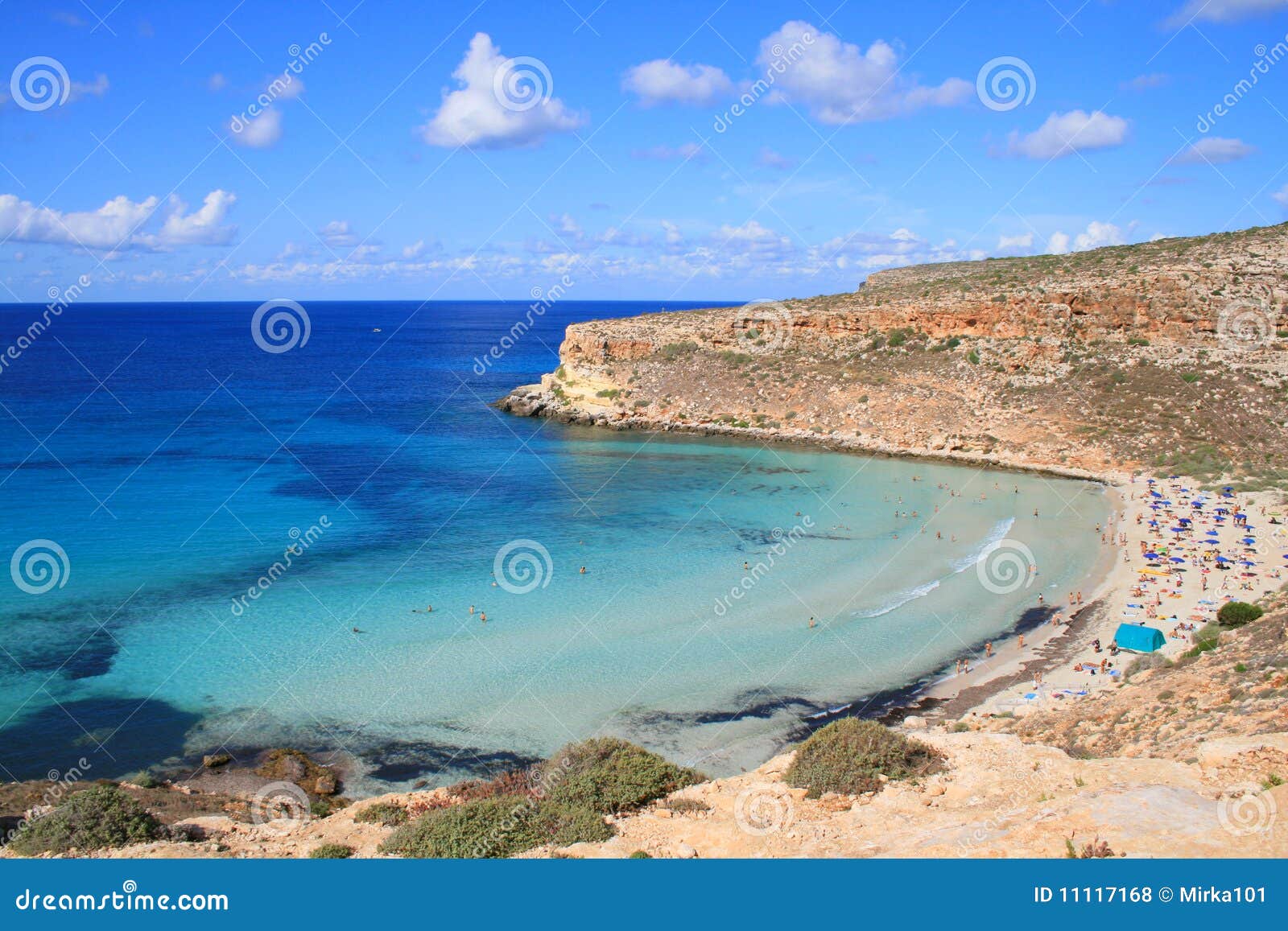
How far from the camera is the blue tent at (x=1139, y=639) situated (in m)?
20.6

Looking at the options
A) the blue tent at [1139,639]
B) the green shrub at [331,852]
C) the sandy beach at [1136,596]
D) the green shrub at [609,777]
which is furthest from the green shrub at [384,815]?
the blue tent at [1139,639]

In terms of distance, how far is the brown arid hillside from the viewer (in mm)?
43938

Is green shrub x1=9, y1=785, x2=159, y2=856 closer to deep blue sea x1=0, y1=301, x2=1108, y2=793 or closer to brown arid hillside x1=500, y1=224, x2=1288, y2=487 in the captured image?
deep blue sea x1=0, y1=301, x2=1108, y2=793

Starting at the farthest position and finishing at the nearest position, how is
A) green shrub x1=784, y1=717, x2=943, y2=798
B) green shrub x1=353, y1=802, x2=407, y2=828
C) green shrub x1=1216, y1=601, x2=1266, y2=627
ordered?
green shrub x1=1216, y1=601, x2=1266, y2=627, green shrub x1=353, y1=802, x2=407, y2=828, green shrub x1=784, y1=717, x2=943, y2=798

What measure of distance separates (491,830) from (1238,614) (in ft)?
63.0

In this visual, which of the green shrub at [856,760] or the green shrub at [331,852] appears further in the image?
the green shrub at [856,760]

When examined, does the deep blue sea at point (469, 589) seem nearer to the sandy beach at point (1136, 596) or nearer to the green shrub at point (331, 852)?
the sandy beach at point (1136, 596)

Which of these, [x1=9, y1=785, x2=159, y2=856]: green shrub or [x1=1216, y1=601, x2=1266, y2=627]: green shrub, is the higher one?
[x1=1216, y1=601, x2=1266, y2=627]: green shrub

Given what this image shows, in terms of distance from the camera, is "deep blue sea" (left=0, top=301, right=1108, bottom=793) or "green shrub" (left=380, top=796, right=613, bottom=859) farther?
"deep blue sea" (left=0, top=301, right=1108, bottom=793)

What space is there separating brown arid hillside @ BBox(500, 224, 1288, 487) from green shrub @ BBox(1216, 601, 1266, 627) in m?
21.9

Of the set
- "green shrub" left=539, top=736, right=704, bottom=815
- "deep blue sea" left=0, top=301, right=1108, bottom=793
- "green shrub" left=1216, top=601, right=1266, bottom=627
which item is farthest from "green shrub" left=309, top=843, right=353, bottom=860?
"green shrub" left=1216, top=601, right=1266, bottom=627

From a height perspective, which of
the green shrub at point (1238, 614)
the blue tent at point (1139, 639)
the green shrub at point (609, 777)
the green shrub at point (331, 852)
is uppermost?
the green shrub at point (1238, 614)

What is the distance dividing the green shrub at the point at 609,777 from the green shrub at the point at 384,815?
7.12 ft

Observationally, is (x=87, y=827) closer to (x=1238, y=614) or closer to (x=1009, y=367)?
(x=1238, y=614)
